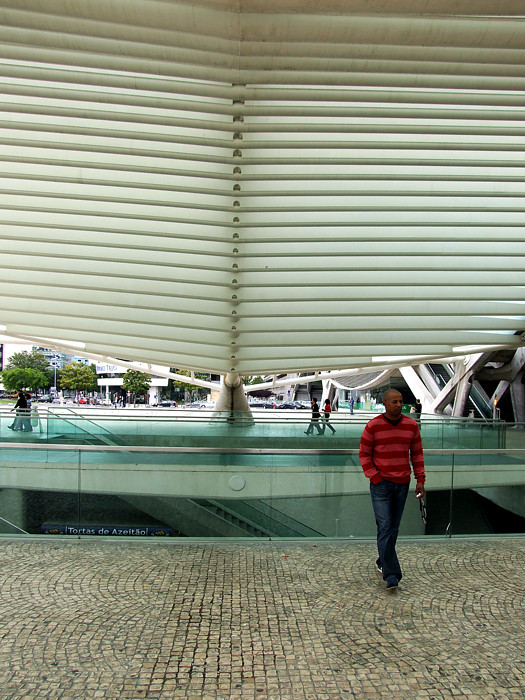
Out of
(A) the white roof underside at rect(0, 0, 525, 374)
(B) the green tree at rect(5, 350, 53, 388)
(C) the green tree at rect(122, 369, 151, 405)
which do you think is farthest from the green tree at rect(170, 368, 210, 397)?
(A) the white roof underside at rect(0, 0, 525, 374)

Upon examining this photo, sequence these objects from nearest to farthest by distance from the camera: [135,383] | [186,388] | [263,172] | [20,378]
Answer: [263,172], [20,378], [135,383], [186,388]

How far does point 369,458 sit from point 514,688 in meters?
1.71

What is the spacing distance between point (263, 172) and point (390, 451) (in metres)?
8.44

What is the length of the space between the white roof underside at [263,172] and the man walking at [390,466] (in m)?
5.71

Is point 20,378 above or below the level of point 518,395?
above

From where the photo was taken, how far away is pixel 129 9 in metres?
7.56

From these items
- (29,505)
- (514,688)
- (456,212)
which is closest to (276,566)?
(514,688)

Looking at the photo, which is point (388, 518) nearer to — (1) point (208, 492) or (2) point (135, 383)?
(1) point (208, 492)

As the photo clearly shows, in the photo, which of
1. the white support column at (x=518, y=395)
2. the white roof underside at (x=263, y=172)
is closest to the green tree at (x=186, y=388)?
the white support column at (x=518, y=395)

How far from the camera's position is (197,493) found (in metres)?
5.43

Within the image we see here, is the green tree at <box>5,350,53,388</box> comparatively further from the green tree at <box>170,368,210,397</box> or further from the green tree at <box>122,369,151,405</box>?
the green tree at <box>170,368,210,397</box>

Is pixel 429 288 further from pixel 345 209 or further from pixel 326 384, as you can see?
pixel 326 384

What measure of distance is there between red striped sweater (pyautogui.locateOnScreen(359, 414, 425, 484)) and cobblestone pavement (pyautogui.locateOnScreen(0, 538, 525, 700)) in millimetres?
831

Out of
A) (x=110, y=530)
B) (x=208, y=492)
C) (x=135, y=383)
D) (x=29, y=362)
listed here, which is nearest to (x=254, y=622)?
(x=208, y=492)
